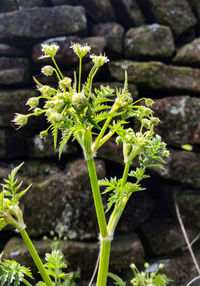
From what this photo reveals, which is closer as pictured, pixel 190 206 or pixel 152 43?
pixel 190 206

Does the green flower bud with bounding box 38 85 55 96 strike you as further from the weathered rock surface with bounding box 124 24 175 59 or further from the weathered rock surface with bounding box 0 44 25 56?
the weathered rock surface with bounding box 0 44 25 56

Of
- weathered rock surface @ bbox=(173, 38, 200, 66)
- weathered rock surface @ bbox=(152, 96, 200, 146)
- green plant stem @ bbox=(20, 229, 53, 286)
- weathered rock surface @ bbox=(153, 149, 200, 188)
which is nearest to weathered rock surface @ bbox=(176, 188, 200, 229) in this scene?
weathered rock surface @ bbox=(153, 149, 200, 188)

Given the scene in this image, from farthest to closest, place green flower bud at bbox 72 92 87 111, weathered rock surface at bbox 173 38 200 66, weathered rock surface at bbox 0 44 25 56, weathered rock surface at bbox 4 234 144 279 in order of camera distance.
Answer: weathered rock surface at bbox 0 44 25 56 → weathered rock surface at bbox 173 38 200 66 → weathered rock surface at bbox 4 234 144 279 → green flower bud at bbox 72 92 87 111

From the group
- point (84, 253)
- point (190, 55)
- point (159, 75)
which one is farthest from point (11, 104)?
point (190, 55)

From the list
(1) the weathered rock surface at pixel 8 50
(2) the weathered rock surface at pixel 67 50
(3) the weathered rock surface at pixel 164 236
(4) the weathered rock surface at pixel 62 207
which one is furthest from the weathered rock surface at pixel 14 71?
(3) the weathered rock surface at pixel 164 236

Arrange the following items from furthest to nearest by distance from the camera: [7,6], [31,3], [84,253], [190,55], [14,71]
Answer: [7,6] → [31,3] → [190,55] → [14,71] → [84,253]

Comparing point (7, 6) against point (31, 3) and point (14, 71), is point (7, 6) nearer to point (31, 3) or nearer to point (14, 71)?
point (31, 3)
